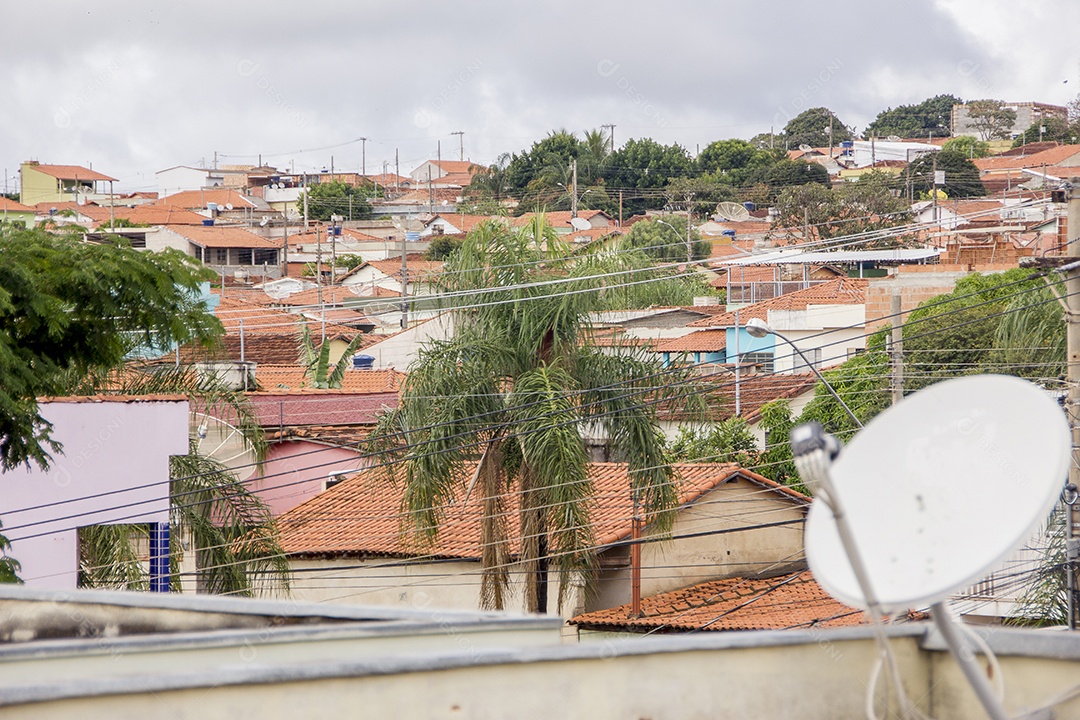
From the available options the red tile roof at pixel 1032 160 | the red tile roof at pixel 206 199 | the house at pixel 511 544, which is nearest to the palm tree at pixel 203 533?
the house at pixel 511 544

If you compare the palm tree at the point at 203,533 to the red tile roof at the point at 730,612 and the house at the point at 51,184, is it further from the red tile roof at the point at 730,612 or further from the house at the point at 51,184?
the house at the point at 51,184

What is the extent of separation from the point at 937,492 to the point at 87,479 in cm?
1234

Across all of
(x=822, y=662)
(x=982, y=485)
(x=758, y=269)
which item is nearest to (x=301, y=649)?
(x=822, y=662)

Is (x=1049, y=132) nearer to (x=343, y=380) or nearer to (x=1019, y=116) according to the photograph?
(x=1019, y=116)

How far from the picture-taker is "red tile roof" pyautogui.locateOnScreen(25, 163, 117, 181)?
94.9 meters

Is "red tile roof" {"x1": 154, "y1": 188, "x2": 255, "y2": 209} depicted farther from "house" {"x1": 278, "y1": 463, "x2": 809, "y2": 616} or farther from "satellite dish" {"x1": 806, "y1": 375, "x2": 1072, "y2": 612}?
"satellite dish" {"x1": 806, "y1": 375, "x2": 1072, "y2": 612}

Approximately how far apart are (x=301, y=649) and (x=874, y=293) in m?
27.6

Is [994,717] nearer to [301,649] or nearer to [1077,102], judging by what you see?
[301,649]

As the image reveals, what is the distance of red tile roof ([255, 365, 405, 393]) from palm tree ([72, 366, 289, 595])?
10.2 m

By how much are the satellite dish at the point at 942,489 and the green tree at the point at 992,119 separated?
122m

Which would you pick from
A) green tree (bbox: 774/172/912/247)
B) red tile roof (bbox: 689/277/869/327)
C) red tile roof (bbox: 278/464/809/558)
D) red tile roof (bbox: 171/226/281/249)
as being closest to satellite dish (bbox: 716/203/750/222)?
green tree (bbox: 774/172/912/247)

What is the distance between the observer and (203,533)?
16.5m

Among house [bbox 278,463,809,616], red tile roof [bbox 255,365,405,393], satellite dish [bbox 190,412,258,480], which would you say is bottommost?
house [bbox 278,463,809,616]

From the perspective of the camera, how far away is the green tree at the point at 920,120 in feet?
448
